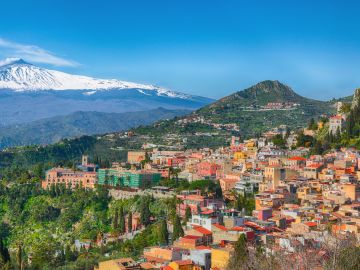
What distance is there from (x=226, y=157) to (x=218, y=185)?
31.9 feet

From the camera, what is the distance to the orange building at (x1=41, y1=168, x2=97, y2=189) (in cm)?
4928

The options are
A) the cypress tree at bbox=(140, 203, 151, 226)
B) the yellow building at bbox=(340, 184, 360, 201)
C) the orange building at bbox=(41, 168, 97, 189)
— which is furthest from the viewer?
the orange building at bbox=(41, 168, 97, 189)

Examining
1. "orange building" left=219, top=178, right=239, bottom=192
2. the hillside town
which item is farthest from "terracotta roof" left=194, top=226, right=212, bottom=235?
"orange building" left=219, top=178, right=239, bottom=192

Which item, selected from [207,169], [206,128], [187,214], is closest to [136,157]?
[207,169]

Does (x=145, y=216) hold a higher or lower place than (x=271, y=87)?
lower

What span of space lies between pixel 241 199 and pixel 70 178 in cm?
1810

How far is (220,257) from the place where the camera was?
24781 mm

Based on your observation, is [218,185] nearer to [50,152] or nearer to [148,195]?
[148,195]

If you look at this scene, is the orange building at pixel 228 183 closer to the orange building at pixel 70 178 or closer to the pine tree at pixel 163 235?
the pine tree at pixel 163 235

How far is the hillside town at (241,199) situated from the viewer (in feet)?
83.1

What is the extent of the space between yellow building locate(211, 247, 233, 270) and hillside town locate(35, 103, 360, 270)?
0.04 meters

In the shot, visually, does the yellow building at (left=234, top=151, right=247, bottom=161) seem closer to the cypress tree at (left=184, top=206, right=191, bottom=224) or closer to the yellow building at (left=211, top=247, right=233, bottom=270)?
the cypress tree at (left=184, top=206, right=191, bottom=224)

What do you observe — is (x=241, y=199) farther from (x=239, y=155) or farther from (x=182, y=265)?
(x=239, y=155)

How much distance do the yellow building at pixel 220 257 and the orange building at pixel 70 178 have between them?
24732 millimetres
